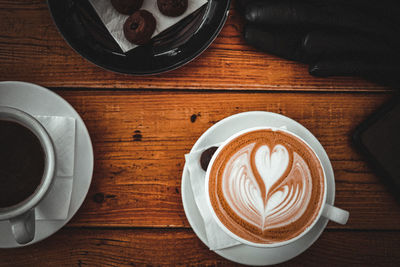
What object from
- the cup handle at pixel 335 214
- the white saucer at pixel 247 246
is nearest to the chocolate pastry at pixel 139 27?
the white saucer at pixel 247 246

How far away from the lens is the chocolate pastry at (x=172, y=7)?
69 cm

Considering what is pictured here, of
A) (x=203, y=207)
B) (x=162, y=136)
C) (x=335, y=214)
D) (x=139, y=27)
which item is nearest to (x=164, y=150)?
(x=162, y=136)

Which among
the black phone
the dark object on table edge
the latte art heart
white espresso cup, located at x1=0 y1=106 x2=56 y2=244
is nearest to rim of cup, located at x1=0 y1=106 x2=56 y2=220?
white espresso cup, located at x1=0 y1=106 x2=56 y2=244

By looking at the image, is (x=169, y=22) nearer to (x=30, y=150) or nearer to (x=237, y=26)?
(x=237, y=26)

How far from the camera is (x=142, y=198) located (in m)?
0.76

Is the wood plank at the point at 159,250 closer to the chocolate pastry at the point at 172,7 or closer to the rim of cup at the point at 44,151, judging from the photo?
the rim of cup at the point at 44,151

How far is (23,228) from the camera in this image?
1.81 feet

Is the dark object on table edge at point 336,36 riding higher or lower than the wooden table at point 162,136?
higher

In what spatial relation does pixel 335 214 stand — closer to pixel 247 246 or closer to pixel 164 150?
pixel 247 246

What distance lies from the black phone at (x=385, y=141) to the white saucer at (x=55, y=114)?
2.21ft

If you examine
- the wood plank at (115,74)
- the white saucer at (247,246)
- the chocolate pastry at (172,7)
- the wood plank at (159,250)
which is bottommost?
the wood plank at (159,250)

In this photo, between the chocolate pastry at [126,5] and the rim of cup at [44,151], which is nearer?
the rim of cup at [44,151]

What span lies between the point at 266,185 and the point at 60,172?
1.47 feet

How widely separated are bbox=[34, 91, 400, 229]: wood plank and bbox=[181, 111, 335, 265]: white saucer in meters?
0.07
